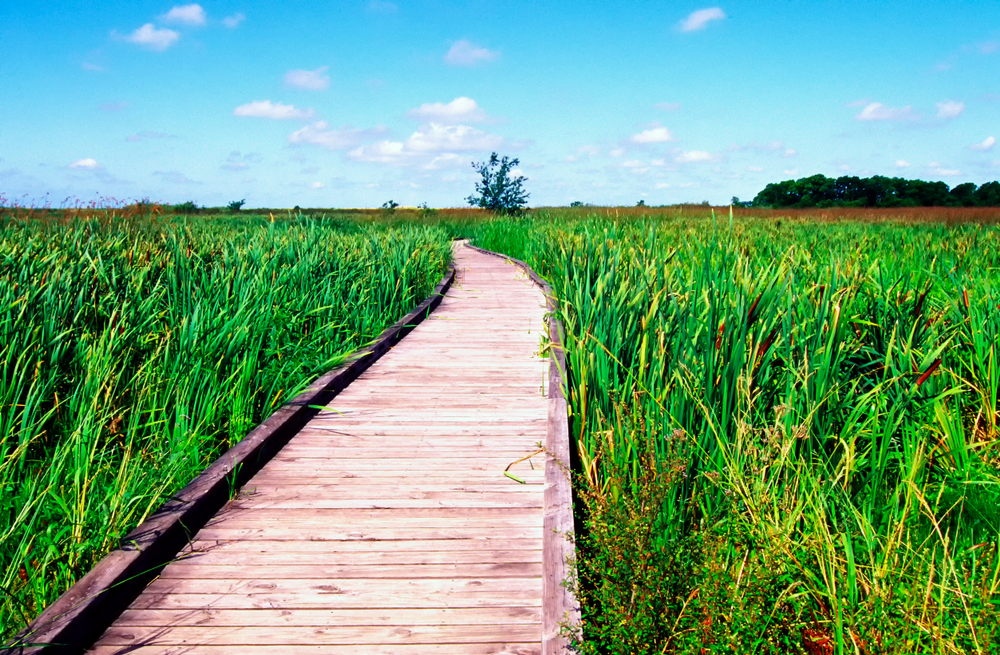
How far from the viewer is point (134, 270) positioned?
5.21 m

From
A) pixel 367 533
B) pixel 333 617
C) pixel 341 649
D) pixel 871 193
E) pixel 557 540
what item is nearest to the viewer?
pixel 341 649

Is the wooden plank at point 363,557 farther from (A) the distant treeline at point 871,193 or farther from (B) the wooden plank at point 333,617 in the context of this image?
(A) the distant treeline at point 871,193

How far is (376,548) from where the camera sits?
2.57m

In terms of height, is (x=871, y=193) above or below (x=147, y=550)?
above

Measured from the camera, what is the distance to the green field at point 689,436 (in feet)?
6.63

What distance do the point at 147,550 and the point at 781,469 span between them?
104 inches

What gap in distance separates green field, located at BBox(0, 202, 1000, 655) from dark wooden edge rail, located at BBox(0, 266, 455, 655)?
128 millimetres

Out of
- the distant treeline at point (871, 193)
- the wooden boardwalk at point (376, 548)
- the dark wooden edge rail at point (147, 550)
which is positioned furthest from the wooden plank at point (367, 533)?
the distant treeline at point (871, 193)

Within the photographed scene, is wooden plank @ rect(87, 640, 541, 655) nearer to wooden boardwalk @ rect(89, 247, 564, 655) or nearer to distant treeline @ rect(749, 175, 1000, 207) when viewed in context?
wooden boardwalk @ rect(89, 247, 564, 655)

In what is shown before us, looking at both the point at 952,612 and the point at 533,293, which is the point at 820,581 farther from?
the point at 533,293

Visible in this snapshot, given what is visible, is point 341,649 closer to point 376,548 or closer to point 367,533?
point 376,548

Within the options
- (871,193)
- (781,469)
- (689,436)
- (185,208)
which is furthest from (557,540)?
(871,193)

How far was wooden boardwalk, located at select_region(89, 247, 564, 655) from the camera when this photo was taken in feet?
6.86

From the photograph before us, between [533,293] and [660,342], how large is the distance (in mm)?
6527
